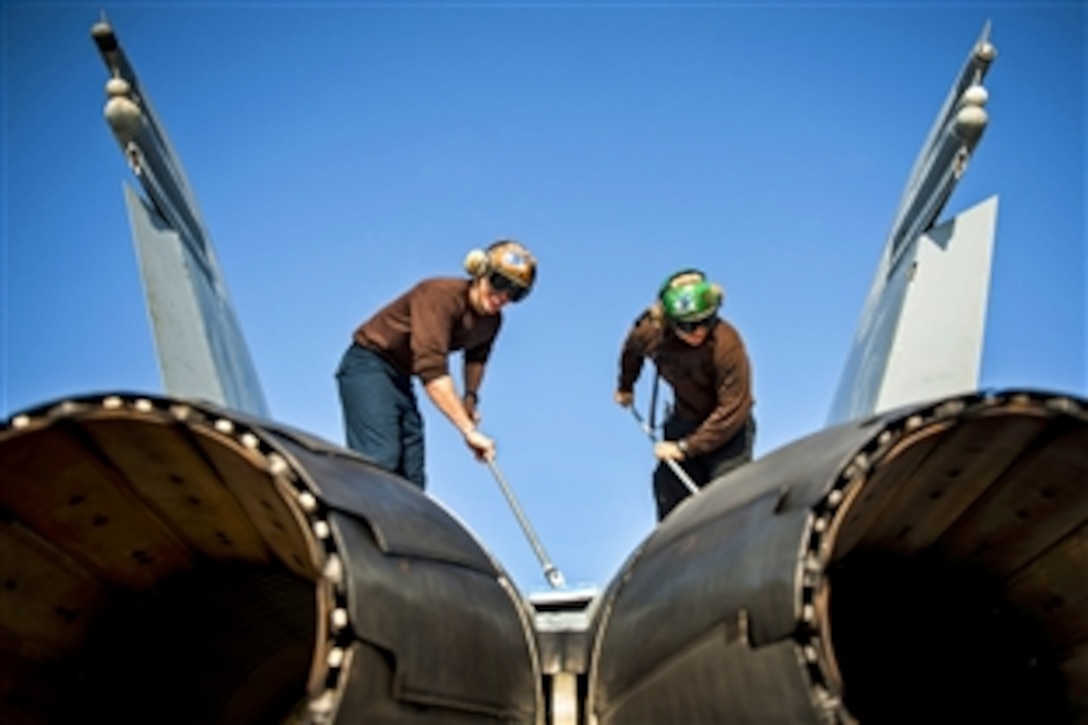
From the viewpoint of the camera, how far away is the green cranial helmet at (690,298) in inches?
248

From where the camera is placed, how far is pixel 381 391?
6078 millimetres

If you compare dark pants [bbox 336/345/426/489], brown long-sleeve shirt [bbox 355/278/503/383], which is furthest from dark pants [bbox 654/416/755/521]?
dark pants [bbox 336/345/426/489]

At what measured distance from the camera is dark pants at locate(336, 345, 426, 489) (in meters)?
5.95

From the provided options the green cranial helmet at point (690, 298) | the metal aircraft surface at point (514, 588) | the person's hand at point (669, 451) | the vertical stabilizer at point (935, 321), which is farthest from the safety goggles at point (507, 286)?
the metal aircraft surface at point (514, 588)

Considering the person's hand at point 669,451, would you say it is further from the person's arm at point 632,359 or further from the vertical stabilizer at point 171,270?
the vertical stabilizer at point 171,270

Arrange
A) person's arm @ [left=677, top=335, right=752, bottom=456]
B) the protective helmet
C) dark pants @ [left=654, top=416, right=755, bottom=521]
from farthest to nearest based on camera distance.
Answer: dark pants @ [left=654, top=416, right=755, bottom=521] < person's arm @ [left=677, top=335, right=752, bottom=456] < the protective helmet

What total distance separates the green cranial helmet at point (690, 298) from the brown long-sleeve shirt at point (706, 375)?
0.29 meters

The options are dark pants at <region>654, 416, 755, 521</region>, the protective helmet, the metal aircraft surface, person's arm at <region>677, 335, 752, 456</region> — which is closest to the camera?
the metal aircraft surface

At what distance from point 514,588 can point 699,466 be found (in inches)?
161

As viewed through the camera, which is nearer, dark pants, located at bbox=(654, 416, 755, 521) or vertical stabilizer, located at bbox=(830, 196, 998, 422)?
vertical stabilizer, located at bbox=(830, 196, 998, 422)

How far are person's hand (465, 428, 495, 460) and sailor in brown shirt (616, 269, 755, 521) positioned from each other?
1096mm

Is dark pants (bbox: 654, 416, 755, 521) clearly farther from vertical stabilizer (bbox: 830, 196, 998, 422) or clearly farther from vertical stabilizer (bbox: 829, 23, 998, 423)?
vertical stabilizer (bbox: 830, 196, 998, 422)

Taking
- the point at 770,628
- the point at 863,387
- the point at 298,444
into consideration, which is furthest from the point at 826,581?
the point at 863,387

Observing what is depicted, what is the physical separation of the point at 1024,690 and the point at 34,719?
8.39 ft
